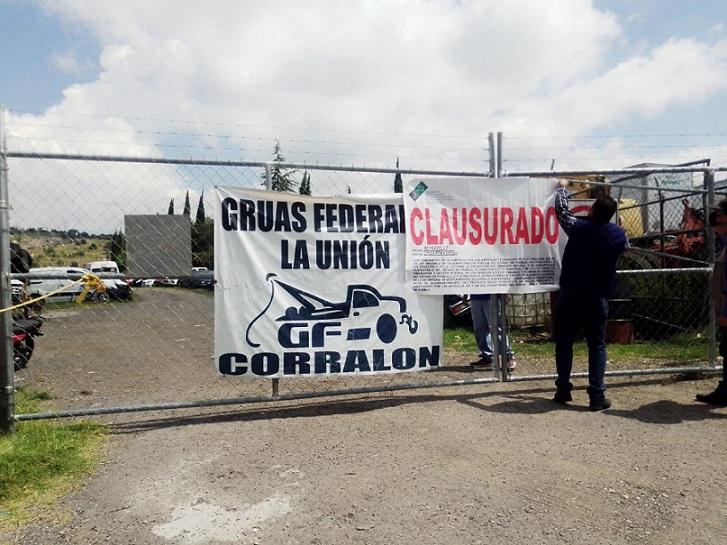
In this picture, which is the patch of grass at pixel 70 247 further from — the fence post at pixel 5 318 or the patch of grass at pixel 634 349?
the patch of grass at pixel 634 349

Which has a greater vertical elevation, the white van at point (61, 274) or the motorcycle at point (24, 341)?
the white van at point (61, 274)

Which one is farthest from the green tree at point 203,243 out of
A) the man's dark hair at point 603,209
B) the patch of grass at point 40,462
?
the man's dark hair at point 603,209

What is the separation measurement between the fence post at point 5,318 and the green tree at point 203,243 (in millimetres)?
1358

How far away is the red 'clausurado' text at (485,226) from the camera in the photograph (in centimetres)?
504

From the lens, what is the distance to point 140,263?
175 inches

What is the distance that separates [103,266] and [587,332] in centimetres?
437

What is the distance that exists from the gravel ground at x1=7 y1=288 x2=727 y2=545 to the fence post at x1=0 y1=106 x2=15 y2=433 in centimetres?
80

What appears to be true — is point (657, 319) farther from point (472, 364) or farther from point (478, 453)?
point (478, 453)

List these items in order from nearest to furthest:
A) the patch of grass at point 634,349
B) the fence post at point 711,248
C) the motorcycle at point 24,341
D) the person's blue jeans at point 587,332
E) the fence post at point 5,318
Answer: the fence post at point 5,318
the person's blue jeans at point 587,332
the fence post at point 711,248
the motorcycle at point 24,341
the patch of grass at point 634,349

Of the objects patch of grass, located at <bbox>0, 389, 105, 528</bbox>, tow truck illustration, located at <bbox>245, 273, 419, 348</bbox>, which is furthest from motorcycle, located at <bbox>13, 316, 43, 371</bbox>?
tow truck illustration, located at <bbox>245, 273, 419, 348</bbox>

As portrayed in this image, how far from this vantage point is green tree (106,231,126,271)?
175 inches

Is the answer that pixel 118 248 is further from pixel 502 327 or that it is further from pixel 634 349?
pixel 634 349

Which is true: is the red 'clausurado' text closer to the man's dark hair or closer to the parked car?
the man's dark hair

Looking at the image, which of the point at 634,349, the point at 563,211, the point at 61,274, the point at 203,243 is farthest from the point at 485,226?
the point at 634,349
